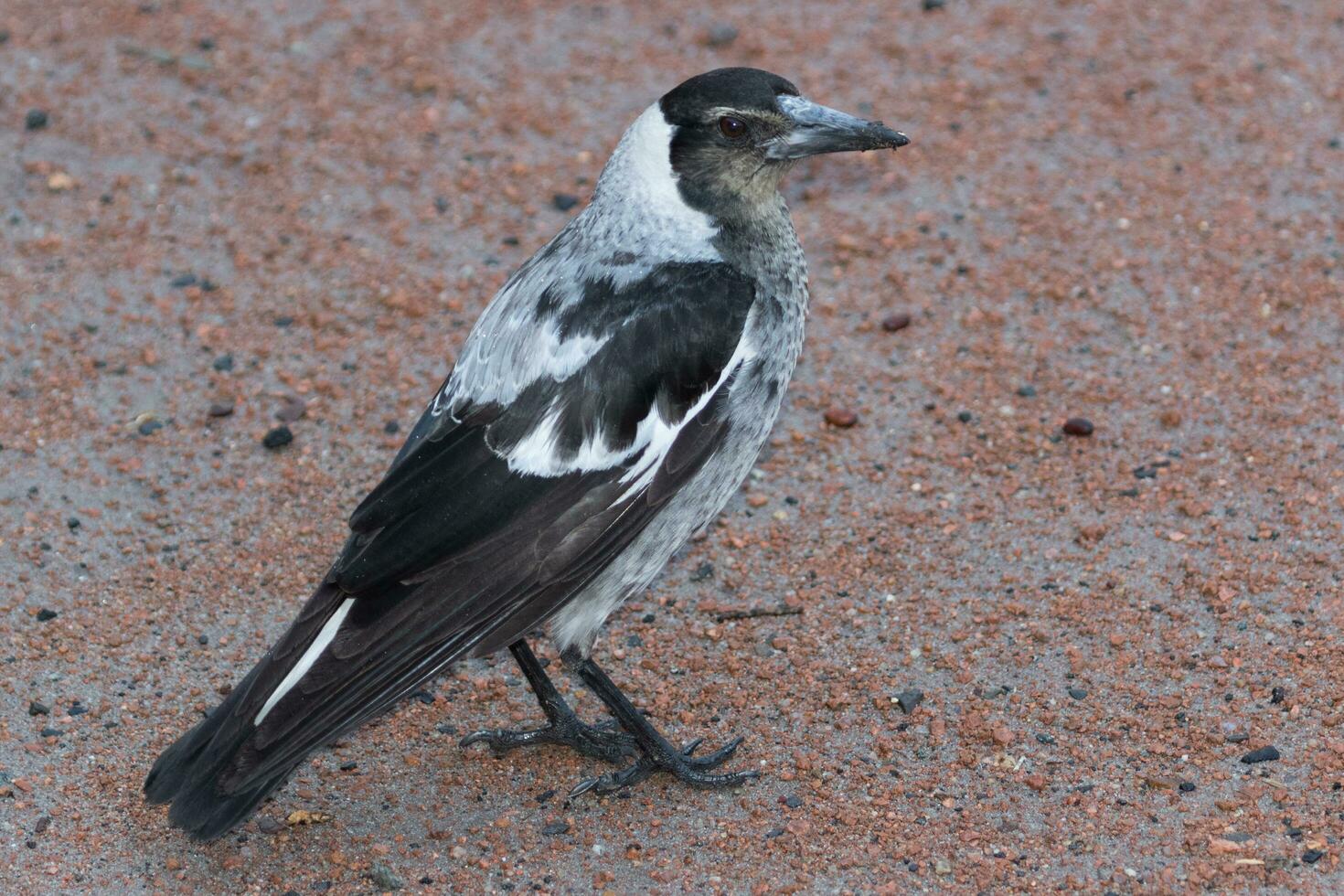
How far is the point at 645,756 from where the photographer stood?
3.85 m

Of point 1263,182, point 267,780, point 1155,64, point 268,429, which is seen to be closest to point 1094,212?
point 1263,182

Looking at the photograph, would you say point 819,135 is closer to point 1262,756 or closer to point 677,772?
point 677,772

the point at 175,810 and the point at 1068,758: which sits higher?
the point at 175,810

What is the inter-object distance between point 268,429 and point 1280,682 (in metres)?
2.98

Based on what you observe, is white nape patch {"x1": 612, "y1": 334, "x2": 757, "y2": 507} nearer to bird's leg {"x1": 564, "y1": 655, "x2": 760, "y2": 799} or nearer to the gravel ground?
bird's leg {"x1": 564, "y1": 655, "x2": 760, "y2": 799}

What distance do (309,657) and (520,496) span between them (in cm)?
56

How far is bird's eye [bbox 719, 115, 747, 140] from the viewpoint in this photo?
3812 mm

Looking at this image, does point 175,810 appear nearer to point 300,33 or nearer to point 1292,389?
point 1292,389

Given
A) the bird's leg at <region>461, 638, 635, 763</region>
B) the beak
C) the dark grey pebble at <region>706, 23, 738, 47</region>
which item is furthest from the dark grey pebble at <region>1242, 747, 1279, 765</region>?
the dark grey pebble at <region>706, 23, 738, 47</region>

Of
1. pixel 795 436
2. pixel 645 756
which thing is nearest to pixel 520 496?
pixel 645 756

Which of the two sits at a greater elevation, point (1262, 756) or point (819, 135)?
point (819, 135)

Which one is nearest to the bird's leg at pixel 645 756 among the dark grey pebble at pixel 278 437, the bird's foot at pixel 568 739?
the bird's foot at pixel 568 739

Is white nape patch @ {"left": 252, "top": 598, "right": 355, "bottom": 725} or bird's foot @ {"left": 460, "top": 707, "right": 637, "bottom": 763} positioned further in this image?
bird's foot @ {"left": 460, "top": 707, "right": 637, "bottom": 763}

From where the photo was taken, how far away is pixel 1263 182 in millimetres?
5734
